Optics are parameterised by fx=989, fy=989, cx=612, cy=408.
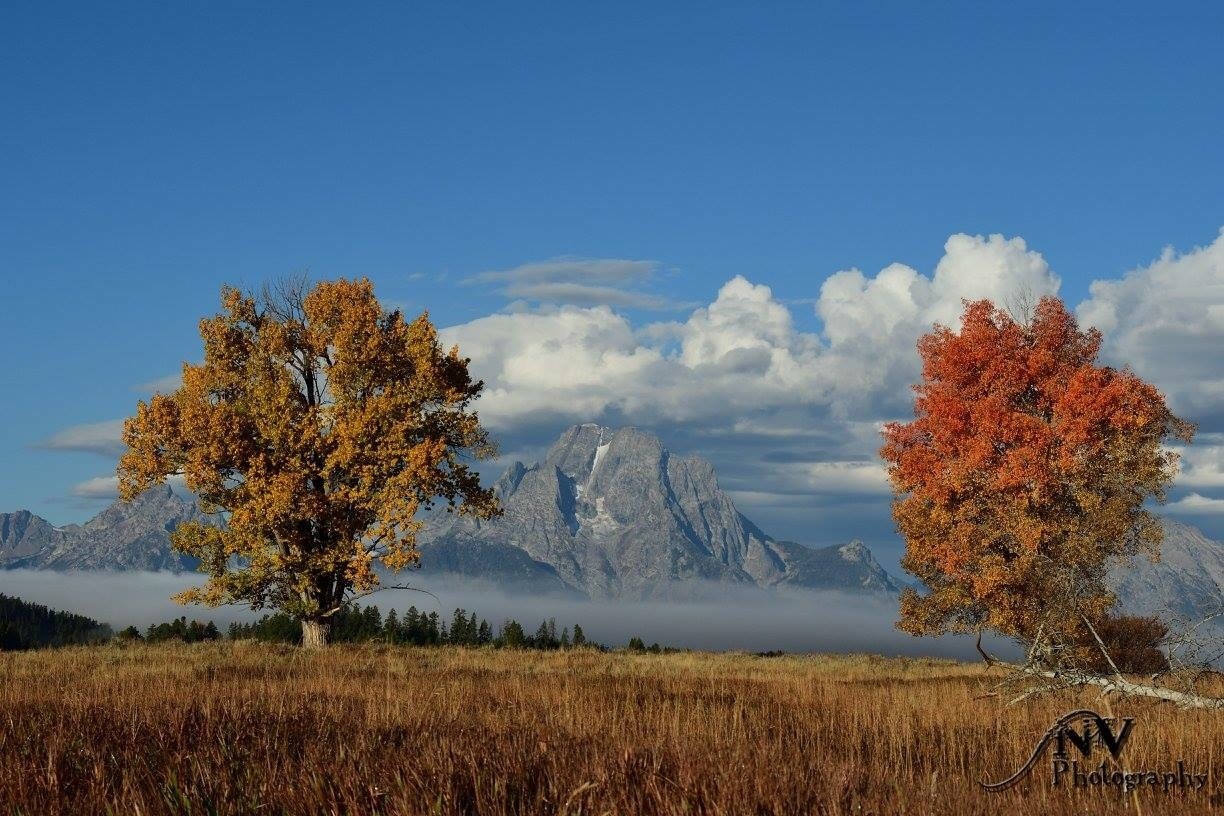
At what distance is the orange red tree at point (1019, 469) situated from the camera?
3250cm

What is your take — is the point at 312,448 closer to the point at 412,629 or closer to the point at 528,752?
the point at 528,752

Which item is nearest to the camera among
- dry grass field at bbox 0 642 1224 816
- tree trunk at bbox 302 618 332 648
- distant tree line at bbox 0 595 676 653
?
dry grass field at bbox 0 642 1224 816

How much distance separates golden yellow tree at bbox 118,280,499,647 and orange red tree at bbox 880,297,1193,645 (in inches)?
631

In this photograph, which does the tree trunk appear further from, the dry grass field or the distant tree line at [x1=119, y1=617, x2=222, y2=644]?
the dry grass field

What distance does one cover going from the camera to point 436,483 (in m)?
33.6

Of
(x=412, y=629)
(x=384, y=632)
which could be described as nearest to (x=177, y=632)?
(x=384, y=632)

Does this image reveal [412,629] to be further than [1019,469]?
Yes

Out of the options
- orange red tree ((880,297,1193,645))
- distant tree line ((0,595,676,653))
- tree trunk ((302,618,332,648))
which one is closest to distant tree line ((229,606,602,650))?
distant tree line ((0,595,676,653))

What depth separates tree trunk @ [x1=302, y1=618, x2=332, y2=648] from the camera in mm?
35156

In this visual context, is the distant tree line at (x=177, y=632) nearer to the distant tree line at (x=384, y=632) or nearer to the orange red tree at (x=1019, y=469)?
the distant tree line at (x=384, y=632)

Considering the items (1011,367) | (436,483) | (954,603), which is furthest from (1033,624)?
(436,483)

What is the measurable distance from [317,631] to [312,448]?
6.87 meters

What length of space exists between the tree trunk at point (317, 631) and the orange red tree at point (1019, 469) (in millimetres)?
Result: 21235

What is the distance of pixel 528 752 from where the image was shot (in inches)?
298
